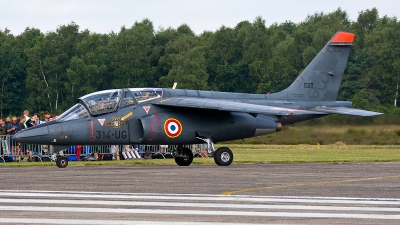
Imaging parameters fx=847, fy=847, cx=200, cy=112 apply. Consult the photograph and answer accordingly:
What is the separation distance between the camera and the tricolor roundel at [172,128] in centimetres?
2434

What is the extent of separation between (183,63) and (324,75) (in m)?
75.0

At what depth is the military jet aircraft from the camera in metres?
23.4

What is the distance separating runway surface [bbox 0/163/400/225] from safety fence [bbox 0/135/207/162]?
7.81 meters

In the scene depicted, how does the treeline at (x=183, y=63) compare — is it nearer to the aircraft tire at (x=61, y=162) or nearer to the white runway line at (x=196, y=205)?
the aircraft tire at (x=61, y=162)

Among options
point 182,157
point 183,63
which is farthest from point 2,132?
point 183,63

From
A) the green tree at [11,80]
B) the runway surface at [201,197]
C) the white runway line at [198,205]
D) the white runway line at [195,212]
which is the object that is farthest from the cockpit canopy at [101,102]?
the green tree at [11,80]

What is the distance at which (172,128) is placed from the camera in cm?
2444

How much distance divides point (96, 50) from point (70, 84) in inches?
323

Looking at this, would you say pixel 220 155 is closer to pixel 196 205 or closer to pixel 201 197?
pixel 201 197

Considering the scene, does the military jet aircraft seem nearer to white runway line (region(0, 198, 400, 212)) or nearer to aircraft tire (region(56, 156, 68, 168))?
aircraft tire (region(56, 156, 68, 168))

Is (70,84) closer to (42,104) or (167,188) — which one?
(42,104)

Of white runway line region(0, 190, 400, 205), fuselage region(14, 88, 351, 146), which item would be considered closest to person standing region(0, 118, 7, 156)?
fuselage region(14, 88, 351, 146)

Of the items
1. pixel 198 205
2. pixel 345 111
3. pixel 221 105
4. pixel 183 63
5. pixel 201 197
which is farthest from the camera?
pixel 183 63

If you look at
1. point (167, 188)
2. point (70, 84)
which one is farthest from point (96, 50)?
point (167, 188)
